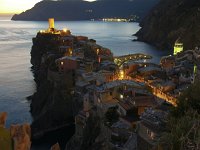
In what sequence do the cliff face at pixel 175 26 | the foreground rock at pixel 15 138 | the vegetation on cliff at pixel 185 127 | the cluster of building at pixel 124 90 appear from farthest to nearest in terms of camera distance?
the cliff face at pixel 175 26 → the cluster of building at pixel 124 90 → the foreground rock at pixel 15 138 → the vegetation on cliff at pixel 185 127

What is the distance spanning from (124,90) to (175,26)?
3539 inches

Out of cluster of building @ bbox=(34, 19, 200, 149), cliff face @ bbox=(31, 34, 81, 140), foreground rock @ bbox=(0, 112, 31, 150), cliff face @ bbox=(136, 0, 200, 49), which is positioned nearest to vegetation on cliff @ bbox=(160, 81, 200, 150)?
cluster of building @ bbox=(34, 19, 200, 149)

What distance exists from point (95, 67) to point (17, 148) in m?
39.7

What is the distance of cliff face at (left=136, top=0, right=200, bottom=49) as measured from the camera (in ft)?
322

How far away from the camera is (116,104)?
36.8 m

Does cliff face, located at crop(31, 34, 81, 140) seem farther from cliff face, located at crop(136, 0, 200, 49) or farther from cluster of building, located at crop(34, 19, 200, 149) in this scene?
cliff face, located at crop(136, 0, 200, 49)

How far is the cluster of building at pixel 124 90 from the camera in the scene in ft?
93.1

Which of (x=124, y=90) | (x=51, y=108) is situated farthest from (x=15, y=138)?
(x=51, y=108)

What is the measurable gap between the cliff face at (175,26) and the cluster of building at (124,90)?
36.6 metres

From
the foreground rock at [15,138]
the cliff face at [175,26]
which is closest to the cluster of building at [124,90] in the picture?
the foreground rock at [15,138]

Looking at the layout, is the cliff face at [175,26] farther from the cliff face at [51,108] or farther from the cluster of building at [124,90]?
the cliff face at [51,108]

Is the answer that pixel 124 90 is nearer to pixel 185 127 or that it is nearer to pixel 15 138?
pixel 185 127

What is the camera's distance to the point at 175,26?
124 metres

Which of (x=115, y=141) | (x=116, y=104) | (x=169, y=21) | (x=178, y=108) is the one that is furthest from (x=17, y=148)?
(x=169, y=21)
